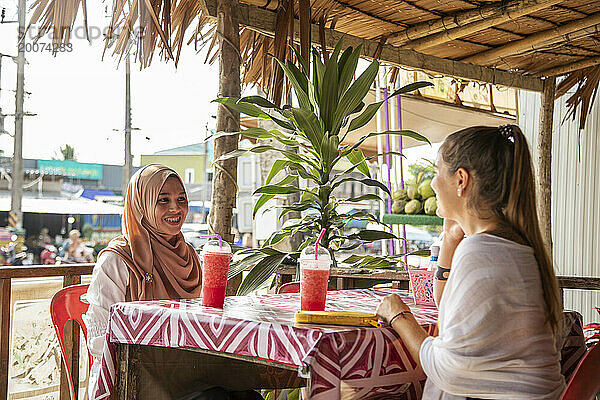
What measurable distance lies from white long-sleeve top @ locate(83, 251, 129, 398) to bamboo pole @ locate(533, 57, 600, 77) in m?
3.86

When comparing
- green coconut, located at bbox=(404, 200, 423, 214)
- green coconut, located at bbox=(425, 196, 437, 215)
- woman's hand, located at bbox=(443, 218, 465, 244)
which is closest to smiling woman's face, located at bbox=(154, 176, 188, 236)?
woman's hand, located at bbox=(443, 218, 465, 244)

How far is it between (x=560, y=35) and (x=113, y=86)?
15.7m

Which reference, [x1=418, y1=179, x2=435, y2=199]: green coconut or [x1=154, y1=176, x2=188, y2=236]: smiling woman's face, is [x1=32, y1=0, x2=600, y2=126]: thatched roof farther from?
[x1=418, y1=179, x2=435, y2=199]: green coconut

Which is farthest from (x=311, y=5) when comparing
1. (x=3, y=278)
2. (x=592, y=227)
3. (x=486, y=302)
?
(x=592, y=227)

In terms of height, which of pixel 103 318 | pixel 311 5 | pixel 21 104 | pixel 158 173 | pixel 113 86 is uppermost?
pixel 113 86

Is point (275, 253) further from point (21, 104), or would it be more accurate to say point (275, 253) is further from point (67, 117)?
point (67, 117)

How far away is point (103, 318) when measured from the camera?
7.39 feet

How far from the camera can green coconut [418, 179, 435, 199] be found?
4.65 meters

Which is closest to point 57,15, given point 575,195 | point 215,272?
point 215,272

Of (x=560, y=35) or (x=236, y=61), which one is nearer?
(x=236, y=61)

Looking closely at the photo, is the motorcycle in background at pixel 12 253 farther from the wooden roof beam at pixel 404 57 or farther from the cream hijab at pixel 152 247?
the cream hijab at pixel 152 247

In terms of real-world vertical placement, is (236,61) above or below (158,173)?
above

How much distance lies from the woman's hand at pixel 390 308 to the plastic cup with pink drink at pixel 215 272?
0.40 m

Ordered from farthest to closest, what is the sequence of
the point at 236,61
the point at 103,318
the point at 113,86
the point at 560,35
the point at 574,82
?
the point at 113,86, the point at 574,82, the point at 560,35, the point at 236,61, the point at 103,318
